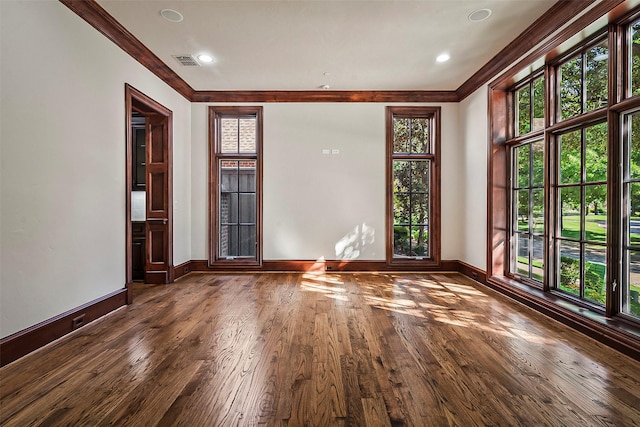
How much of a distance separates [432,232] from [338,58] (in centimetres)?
302

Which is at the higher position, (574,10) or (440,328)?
(574,10)

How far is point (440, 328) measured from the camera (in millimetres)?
2699

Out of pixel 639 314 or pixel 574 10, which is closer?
pixel 639 314

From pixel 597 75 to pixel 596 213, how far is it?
1.20m

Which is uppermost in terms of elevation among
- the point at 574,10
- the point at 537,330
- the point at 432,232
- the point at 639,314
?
the point at 574,10

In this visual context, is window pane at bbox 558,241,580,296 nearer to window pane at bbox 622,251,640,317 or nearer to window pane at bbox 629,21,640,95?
window pane at bbox 622,251,640,317

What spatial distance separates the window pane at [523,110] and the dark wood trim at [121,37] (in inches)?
176

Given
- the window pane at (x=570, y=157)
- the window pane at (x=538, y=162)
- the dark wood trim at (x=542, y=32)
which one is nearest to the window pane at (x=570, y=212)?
the window pane at (x=570, y=157)

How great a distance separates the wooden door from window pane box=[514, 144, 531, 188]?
15.1ft

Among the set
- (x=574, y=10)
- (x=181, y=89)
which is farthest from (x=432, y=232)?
(x=181, y=89)

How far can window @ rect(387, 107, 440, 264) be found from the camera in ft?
16.6

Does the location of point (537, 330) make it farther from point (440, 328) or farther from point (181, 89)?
point (181, 89)

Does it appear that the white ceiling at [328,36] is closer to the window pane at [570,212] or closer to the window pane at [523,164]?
the window pane at [523,164]

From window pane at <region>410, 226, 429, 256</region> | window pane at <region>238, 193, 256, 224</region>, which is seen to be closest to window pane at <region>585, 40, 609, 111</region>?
window pane at <region>410, 226, 429, 256</region>
